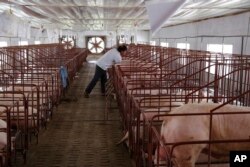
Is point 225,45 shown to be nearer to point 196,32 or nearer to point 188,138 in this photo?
point 196,32

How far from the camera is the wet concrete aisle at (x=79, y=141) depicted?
4.55 metres

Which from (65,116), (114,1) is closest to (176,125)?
(65,116)

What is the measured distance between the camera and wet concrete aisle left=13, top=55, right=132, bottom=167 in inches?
179

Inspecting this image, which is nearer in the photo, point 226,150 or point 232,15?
point 226,150

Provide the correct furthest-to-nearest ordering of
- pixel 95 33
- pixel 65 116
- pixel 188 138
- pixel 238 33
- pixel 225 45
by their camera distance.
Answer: pixel 95 33
pixel 225 45
pixel 238 33
pixel 65 116
pixel 188 138

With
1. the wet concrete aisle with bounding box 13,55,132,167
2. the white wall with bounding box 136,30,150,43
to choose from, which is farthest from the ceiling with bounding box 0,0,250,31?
the white wall with bounding box 136,30,150,43

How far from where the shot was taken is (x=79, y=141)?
5.41 meters

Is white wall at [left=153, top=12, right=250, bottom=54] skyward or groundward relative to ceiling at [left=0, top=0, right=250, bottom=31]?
groundward

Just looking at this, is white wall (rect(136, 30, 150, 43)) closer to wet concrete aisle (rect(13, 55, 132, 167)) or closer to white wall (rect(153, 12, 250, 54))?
white wall (rect(153, 12, 250, 54))

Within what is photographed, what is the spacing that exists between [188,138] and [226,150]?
16.2 inches

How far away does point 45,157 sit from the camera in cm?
470

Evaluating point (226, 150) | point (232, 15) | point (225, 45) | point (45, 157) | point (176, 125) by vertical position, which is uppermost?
point (232, 15)

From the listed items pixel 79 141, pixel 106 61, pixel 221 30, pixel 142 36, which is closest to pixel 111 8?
pixel 106 61

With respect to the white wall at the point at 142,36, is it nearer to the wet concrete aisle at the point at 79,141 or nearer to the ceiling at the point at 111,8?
the ceiling at the point at 111,8
